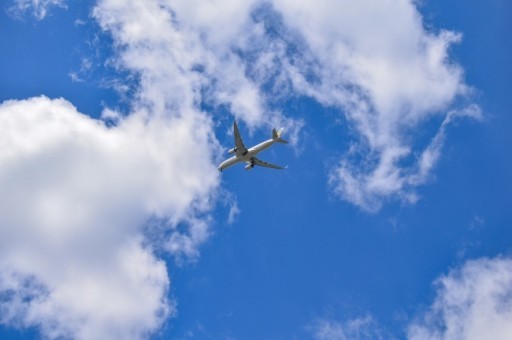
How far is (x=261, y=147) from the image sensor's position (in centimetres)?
17138

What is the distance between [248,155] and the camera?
571 ft

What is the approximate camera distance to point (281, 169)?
18200 cm

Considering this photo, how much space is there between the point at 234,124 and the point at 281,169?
17.8m

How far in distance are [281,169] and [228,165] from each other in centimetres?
1164

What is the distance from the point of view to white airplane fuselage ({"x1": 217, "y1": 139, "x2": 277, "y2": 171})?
17068cm

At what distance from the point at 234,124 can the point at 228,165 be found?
38.2 ft

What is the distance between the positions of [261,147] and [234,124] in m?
7.08

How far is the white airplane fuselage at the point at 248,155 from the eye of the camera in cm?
17068

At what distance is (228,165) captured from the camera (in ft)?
584

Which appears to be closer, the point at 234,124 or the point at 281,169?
the point at 234,124

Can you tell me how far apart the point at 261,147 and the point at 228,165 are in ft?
33.3
